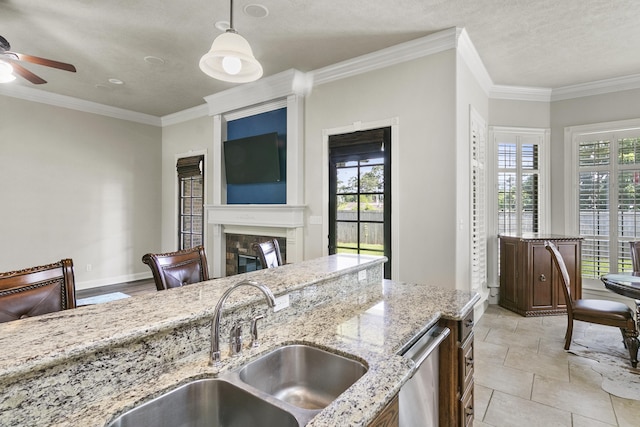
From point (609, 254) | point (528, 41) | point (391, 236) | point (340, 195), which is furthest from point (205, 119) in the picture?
point (609, 254)

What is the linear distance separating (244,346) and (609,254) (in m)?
5.25

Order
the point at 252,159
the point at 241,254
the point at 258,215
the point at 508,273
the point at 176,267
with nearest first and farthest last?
the point at 176,267, the point at 508,273, the point at 258,215, the point at 252,159, the point at 241,254

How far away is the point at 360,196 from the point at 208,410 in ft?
10.3

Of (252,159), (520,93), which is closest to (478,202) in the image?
(520,93)

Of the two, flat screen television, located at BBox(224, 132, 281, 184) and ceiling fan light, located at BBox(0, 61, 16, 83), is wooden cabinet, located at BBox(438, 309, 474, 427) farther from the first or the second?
ceiling fan light, located at BBox(0, 61, 16, 83)

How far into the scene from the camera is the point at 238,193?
5.35 meters

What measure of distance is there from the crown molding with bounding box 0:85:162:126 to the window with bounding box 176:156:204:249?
108 centimetres

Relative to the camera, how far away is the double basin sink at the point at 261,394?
3.14 feet

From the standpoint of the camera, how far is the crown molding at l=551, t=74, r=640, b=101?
14.0ft

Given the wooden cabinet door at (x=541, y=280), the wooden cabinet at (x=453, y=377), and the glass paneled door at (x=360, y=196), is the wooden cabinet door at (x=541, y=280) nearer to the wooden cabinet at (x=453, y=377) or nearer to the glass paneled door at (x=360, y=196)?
the glass paneled door at (x=360, y=196)

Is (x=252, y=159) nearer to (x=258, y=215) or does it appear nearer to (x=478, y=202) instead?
(x=258, y=215)

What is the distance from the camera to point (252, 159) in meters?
4.93

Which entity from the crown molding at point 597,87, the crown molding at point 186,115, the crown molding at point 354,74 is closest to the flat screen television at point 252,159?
the crown molding at point 354,74

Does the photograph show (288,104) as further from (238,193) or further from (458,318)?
(458,318)
